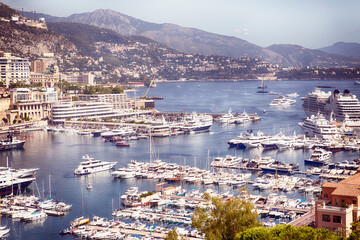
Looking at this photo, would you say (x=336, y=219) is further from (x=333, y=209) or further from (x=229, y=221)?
(x=229, y=221)

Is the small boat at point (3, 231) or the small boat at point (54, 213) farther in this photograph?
the small boat at point (54, 213)

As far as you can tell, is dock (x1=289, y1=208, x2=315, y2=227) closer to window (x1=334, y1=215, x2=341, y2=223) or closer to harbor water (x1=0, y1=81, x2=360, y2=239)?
window (x1=334, y1=215, x2=341, y2=223)

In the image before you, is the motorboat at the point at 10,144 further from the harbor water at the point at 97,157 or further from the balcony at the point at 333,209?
the balcony at the point at 333,209

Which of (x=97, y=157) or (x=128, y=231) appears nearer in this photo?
(x=128, y=231)

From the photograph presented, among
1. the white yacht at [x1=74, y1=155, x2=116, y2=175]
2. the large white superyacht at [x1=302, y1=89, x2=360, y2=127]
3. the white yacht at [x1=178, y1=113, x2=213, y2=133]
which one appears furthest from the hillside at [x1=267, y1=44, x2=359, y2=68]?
the white yacht at [x1=74, y1=155, x2=116, y2=175]

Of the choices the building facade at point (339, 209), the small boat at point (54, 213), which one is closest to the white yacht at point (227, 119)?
the small boat at point (54, 213)

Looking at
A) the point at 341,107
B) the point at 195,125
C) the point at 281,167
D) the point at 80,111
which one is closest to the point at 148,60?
the point at 80,111
